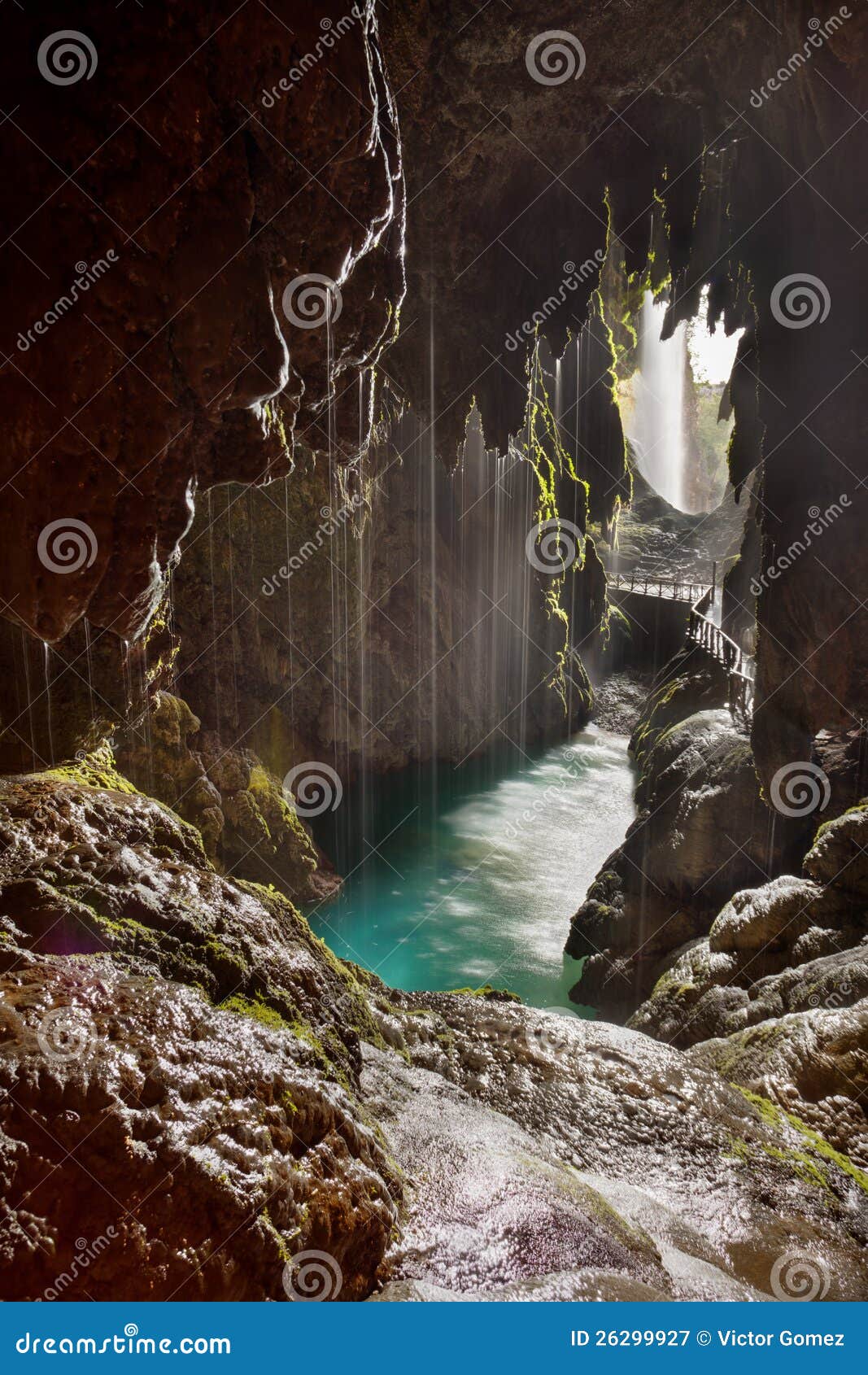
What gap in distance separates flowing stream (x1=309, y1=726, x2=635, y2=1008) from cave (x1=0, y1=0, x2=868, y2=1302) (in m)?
0.14

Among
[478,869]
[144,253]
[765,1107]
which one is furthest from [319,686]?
[144,253]

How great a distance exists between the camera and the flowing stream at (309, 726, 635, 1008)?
39.2ft

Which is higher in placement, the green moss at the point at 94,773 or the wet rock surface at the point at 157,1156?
the wet rock surface at the point at 157,1156

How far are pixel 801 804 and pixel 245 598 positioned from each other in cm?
992

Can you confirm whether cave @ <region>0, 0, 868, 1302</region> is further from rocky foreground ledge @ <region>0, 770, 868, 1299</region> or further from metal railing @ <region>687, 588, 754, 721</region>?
metal railing @ <region>687, 588, 754, 721</region>

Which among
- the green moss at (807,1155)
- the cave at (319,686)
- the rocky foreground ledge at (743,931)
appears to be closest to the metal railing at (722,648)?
the cave at (319,686)

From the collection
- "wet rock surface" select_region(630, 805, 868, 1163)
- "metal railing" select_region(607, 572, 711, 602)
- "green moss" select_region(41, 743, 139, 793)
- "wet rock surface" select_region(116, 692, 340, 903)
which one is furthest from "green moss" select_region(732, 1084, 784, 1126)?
"metal railing" select_region(607, 572, 711, 602)

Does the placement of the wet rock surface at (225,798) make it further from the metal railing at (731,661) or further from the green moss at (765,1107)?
the metal railing at (731,661)

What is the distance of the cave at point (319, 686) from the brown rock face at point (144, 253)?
0.02 meters

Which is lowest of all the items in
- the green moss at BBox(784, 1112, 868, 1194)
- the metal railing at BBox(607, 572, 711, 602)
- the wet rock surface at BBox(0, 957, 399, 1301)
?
the wet rock surface at BBox(0, 957, 399, 1301)

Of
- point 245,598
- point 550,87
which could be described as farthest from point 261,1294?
point 245,598

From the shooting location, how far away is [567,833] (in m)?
17.3

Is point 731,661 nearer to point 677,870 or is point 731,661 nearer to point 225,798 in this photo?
point 677,870

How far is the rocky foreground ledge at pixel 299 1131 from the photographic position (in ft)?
6.56
